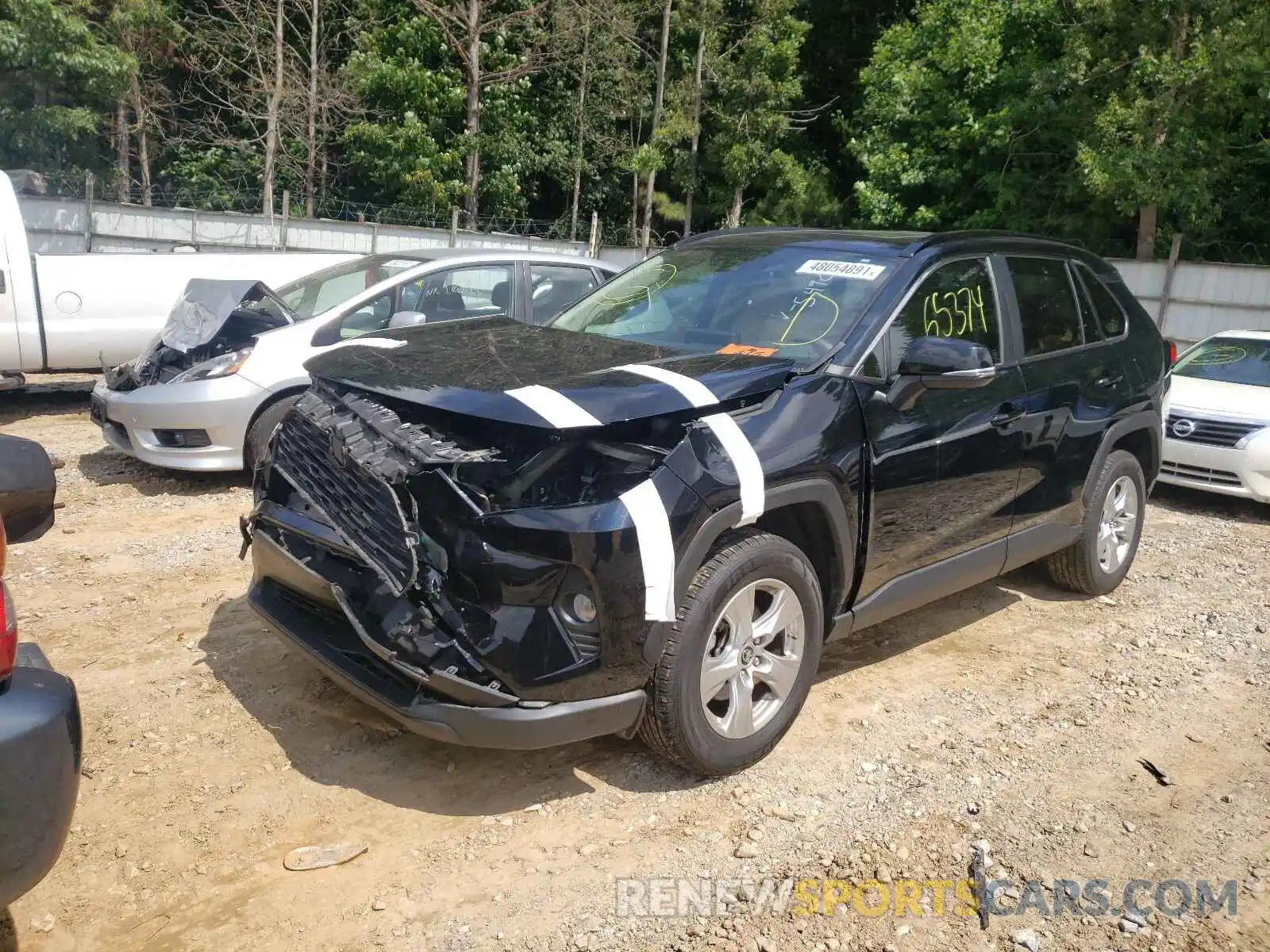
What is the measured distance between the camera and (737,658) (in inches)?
139

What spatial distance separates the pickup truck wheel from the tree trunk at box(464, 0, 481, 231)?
2070 centimetres

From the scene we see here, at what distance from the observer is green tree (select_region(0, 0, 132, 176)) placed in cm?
2073

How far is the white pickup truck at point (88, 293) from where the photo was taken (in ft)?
28.5

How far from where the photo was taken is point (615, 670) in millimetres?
3164

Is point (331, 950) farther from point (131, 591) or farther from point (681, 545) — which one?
point (131, 591)

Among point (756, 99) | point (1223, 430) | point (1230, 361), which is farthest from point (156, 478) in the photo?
point (756, 99)

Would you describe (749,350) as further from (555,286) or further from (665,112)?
(665,112)

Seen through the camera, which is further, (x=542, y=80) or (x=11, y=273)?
(x=542, y=80)

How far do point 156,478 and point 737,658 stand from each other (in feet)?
17.2

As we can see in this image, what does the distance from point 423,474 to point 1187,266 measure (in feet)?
51.4

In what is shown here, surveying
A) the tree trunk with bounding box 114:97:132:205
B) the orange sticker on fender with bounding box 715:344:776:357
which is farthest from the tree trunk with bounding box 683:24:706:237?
the orange sticker on fender with bounding box 715:344:776:357

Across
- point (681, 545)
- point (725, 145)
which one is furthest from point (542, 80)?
point (681, 545)

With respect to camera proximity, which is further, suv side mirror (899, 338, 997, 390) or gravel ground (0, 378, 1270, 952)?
suv side mirror (899, 338, 997, 390)

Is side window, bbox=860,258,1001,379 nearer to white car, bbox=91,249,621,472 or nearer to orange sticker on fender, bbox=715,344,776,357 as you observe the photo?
orange sticker on fender, bbox=715,344,776,357
